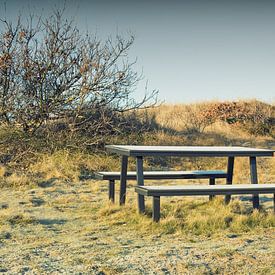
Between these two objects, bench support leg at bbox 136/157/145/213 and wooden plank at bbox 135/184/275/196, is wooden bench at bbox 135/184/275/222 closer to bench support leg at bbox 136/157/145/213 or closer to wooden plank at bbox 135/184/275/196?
wooden plank at bbox 135/184/275/196

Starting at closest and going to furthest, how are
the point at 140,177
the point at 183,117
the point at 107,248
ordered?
1. the point at 107,248
2. the point at 140,177
3. the point at 183,117

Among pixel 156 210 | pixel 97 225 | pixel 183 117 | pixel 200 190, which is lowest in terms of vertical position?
pixel 97 225

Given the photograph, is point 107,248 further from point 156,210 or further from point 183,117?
point 183,117

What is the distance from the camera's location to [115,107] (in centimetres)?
1238

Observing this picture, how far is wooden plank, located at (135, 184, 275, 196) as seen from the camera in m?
5.60

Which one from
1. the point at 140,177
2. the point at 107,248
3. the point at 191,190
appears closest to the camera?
the point at 107,248

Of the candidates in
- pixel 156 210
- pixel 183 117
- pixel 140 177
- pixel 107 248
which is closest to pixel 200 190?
pixel 156 210

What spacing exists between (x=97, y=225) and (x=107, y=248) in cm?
115

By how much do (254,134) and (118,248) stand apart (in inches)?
599

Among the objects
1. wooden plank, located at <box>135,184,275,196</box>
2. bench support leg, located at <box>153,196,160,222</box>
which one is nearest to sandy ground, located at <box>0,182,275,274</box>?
bench support leg, located at <box>153,196,160,222</box>

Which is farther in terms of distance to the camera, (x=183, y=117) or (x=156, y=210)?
(x=183, y=117)

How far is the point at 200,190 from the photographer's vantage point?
574 cm

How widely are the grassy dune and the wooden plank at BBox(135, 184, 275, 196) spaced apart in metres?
0.29

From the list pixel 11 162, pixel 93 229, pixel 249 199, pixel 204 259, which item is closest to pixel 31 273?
pixel 204 259
